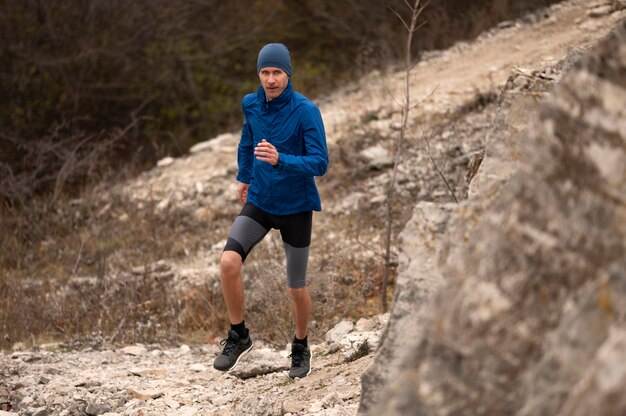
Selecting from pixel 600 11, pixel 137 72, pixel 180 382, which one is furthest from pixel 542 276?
pixel 137 72

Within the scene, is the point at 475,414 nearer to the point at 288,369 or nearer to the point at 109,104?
the point at 288,369

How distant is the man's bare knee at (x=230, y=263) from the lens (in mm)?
→ 4320

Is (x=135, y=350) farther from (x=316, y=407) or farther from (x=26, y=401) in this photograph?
(x=316, y=407)

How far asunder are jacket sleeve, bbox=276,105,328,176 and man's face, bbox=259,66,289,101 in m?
0.19

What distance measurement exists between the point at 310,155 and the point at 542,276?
7.37 feet

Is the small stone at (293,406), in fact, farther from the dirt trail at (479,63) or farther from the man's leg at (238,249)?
the dirt trail at (479,63)

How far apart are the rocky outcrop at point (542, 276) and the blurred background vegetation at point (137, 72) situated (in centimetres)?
741

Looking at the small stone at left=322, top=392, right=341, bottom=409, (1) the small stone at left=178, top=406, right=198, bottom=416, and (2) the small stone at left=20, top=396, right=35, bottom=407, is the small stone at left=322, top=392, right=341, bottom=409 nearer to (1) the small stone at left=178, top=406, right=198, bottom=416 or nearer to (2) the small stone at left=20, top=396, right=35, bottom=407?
(1) the small stone at left=178, top=406, right=198, bottom=416

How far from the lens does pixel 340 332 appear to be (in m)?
5.66

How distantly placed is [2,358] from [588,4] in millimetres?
10108

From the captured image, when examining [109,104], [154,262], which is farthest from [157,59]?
[154,262]

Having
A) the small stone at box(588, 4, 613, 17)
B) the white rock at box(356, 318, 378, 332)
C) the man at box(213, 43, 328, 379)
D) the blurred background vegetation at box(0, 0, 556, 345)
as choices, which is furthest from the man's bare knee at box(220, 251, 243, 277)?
the small stone at box(588, 4, 613, 17)

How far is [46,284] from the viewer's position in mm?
8047

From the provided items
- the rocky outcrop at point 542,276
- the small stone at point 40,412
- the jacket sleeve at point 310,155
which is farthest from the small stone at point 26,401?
the rocky outcrop at point 542,276
